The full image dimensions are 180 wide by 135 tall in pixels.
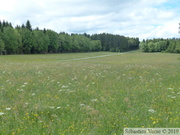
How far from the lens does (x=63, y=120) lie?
7.14 meters

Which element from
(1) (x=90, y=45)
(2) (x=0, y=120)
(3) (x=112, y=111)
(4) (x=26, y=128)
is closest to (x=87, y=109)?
(3) (x=112, y=111)

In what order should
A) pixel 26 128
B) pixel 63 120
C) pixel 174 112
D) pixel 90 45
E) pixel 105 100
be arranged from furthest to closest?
pixel 90 45, pixel 105 100, pixel 174 112, pixel 63 120, pixel 26 128

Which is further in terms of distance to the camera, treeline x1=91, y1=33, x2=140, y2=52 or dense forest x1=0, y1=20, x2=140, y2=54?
treeline x1=91, y1=33, x2=140, y2=52

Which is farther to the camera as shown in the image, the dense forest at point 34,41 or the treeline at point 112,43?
the treeline at point 112,43

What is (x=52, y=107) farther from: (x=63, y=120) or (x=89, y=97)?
(x=89, y=97)

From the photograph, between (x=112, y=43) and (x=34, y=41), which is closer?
(x=34, y=41)

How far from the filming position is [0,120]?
7.18m

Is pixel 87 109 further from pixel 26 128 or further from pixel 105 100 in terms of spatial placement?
pixel 26 128

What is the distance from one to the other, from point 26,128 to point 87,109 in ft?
8.93

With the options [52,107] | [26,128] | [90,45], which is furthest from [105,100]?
[90,45]

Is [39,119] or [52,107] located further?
[52,107]

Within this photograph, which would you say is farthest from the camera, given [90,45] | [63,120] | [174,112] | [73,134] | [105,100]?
[90,45]

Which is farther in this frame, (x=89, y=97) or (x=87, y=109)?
(x=89, y=97)

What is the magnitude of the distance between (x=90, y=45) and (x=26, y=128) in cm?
15660
